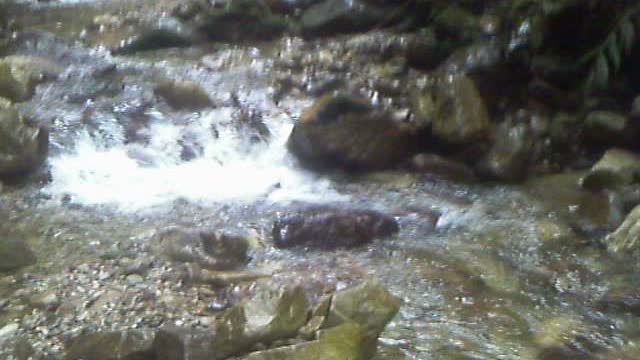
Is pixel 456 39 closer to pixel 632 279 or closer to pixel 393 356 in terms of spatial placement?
pixel 632 279

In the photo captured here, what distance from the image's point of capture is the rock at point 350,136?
597 centimetres

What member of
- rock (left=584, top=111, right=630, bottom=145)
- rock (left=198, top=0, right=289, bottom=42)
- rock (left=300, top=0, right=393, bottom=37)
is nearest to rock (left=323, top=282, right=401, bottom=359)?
rock (left=584, top=111, right=630, bottom=145)

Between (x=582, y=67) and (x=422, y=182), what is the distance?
1.77 metres

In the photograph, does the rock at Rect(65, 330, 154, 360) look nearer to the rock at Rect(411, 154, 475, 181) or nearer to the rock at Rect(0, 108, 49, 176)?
the rock at Rect(0, 108, 49, 176)

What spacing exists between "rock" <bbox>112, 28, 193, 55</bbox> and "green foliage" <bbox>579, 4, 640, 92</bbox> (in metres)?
4.04

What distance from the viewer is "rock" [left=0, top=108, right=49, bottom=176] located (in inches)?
219

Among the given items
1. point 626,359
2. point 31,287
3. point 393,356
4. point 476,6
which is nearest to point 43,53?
point 476,6

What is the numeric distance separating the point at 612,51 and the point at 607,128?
575mm

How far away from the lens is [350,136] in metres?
5.95

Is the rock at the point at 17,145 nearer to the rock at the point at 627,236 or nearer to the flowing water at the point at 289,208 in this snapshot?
the flowing water at the point at 289,208

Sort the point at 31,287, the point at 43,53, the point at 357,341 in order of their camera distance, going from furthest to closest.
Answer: the point at 43,53 → the point at 31,287 → the point at 357,341

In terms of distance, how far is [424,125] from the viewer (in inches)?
245

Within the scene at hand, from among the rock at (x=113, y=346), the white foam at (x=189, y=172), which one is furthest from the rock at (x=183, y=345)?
the white foam at (x=189, y=172)

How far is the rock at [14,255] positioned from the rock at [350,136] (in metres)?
2.33
